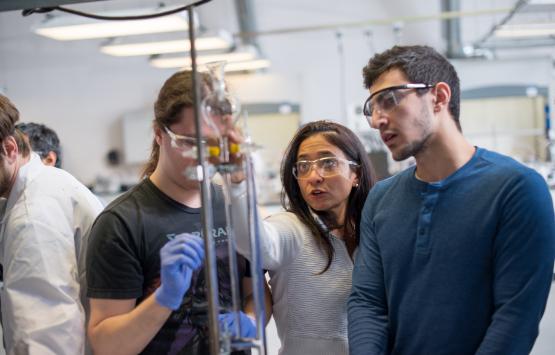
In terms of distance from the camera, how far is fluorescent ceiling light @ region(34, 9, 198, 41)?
3.43 metres

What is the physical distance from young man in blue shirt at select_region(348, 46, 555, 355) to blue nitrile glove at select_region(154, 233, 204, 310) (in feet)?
1.42

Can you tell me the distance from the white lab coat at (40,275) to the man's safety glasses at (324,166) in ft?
1.78

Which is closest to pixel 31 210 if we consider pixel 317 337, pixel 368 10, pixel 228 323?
pixel 228 323

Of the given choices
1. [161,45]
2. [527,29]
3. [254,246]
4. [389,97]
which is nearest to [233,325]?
[254,246]

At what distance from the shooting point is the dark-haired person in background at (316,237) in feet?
4.92

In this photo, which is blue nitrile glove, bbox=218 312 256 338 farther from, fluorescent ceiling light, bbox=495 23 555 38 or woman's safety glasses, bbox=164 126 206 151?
fluorescent ceiling light, bbox=495 23 555 38

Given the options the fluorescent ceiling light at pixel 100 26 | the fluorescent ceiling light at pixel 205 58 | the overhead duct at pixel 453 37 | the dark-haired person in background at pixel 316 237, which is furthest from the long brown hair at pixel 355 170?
the overhead duct at pixel 453 37

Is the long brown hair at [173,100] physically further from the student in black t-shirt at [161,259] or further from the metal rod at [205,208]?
the metal rod at [205,208]

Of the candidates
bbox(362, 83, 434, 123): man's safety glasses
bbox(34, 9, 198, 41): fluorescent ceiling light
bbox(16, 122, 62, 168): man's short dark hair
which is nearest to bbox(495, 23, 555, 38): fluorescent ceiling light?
bbox(34, 9, 198, 41): fluorescent ceiling light

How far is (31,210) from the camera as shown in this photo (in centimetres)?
143

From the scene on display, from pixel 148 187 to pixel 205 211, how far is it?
0.40 m

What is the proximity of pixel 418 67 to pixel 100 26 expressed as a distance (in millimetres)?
2540

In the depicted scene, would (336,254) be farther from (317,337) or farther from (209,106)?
(209,106)

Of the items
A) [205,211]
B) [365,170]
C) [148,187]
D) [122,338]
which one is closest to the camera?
[205,211]
